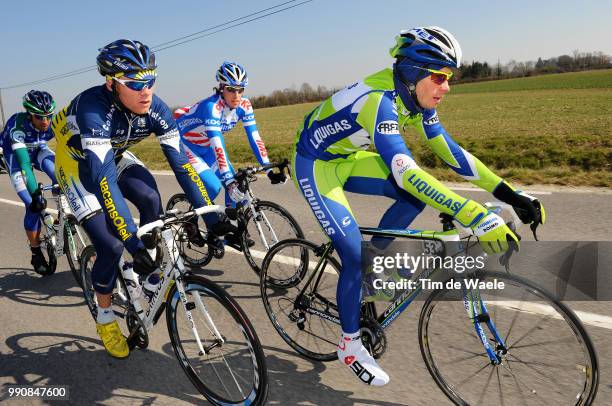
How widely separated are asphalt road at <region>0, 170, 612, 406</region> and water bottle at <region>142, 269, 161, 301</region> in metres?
0.53

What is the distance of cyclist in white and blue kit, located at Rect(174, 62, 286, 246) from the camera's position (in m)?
5.47

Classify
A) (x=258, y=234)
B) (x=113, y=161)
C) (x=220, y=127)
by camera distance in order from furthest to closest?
1. (x=220, y=127)
2. (x=258, y=234)
3. (x=113, y=161)

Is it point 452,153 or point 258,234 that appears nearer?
point 452,153

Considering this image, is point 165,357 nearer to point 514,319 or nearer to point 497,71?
point 514,319

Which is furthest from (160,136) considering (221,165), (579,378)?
(579,378)

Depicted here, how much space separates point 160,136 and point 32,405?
214 centimetres

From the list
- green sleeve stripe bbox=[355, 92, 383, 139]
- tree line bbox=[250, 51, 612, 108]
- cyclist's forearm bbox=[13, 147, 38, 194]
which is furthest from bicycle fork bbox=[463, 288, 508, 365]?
tree line bbox=[250, 51, 612, 108]

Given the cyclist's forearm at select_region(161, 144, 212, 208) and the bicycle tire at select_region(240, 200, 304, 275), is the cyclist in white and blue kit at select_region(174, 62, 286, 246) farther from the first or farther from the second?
the cyclist's forearm at select_region(161, 144, 212, 208)

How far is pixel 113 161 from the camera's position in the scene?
3332 mm

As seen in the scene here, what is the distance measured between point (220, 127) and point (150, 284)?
2775mm

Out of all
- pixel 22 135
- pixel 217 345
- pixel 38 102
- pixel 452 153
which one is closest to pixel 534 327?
pixel 452 153

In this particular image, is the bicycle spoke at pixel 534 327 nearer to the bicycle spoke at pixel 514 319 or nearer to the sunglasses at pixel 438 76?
the bicycle spoke at pixel 514 319

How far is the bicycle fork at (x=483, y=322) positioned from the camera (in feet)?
8.74

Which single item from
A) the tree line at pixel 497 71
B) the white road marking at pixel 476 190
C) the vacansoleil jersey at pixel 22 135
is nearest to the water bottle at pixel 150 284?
the vacansoleil jersey at pixel 22 135
